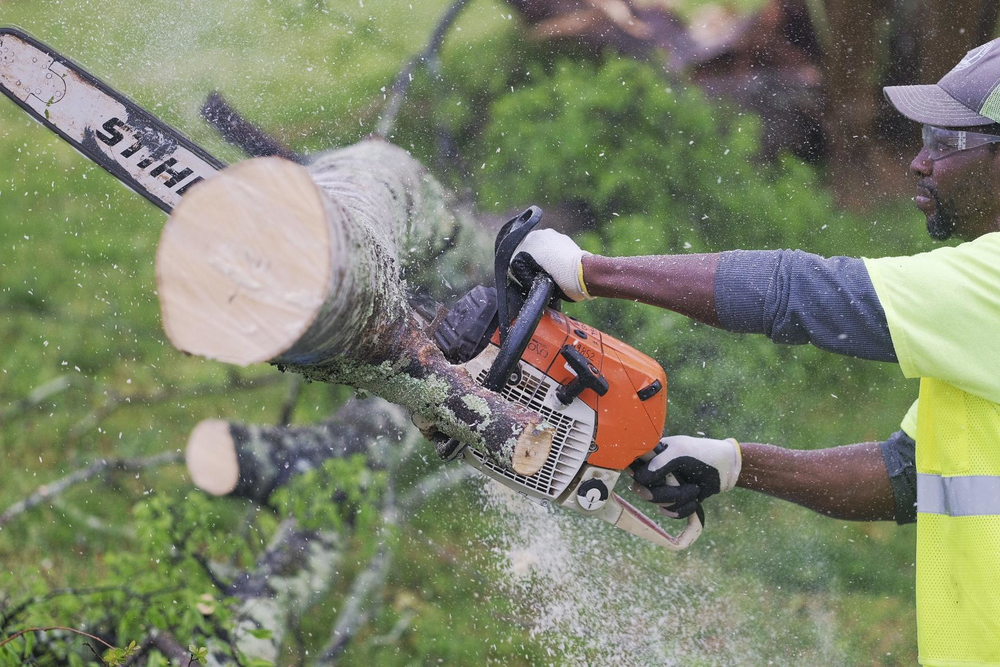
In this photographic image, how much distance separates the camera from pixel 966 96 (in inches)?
70.7

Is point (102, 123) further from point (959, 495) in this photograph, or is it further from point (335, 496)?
point (959, 495)

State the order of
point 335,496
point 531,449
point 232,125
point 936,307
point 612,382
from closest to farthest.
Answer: point 936,307, point 531,449, point 612,382, point 335,496, point 232,125

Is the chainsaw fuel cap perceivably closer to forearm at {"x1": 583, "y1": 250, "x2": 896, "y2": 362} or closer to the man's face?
forearm at {"x1": 583, "y1": 250, "x2": 896, "y2": 362}

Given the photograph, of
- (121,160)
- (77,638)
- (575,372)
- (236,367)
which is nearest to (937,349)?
(575,372)

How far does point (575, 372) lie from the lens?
1.92m

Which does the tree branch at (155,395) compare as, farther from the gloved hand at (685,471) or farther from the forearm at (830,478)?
the forearm at (830,478)

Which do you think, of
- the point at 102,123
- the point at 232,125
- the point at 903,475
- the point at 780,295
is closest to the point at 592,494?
the point at 780,295

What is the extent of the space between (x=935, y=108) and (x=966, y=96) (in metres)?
0.07

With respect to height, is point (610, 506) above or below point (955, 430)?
below

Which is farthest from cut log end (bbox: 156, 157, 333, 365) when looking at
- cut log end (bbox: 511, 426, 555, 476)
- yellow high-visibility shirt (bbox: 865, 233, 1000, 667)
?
yellow high-visibility shirt (bbox: 865, 233, 1000, 667)

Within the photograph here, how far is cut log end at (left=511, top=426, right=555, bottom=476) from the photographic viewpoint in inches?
67.0

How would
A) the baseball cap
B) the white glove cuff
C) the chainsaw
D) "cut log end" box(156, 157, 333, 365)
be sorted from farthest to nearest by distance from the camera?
the white glove cuff → the chainsaw → the baseball cap → "cut log end" box(156, 157, 333, 365)

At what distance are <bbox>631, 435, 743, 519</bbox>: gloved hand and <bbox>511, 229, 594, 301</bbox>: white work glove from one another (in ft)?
1.82

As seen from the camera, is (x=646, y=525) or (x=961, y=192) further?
(x=646, y=525)
